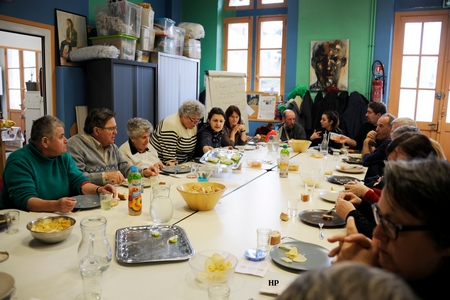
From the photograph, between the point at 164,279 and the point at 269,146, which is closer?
the point at 164,279

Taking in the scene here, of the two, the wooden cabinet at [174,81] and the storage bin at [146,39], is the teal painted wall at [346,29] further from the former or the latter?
the storage bin at [146,39]

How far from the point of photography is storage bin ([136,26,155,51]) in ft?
18.1

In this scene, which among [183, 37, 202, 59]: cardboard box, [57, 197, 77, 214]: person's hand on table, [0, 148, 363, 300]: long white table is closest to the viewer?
[0, 148, 363, 300]: long white table

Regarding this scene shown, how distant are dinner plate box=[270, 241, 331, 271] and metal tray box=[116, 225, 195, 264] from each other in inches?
14.8

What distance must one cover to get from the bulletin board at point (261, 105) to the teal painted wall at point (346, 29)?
85 cm

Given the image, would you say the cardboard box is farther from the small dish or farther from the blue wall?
the small dish

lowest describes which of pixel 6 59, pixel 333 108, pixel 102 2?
pixel 333 108

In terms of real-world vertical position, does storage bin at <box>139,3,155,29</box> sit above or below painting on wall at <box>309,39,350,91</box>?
above

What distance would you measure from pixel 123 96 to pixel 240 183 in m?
2.79

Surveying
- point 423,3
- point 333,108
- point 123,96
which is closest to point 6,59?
point 123,96

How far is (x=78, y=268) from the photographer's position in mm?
1550

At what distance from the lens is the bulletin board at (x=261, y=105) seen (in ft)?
23.3

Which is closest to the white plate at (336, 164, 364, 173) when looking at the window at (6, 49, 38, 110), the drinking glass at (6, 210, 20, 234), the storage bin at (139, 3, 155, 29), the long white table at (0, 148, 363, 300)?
the long white table at (0, 148, 363, 300)

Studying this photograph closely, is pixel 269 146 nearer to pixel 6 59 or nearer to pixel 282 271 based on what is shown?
pixel 282 271
